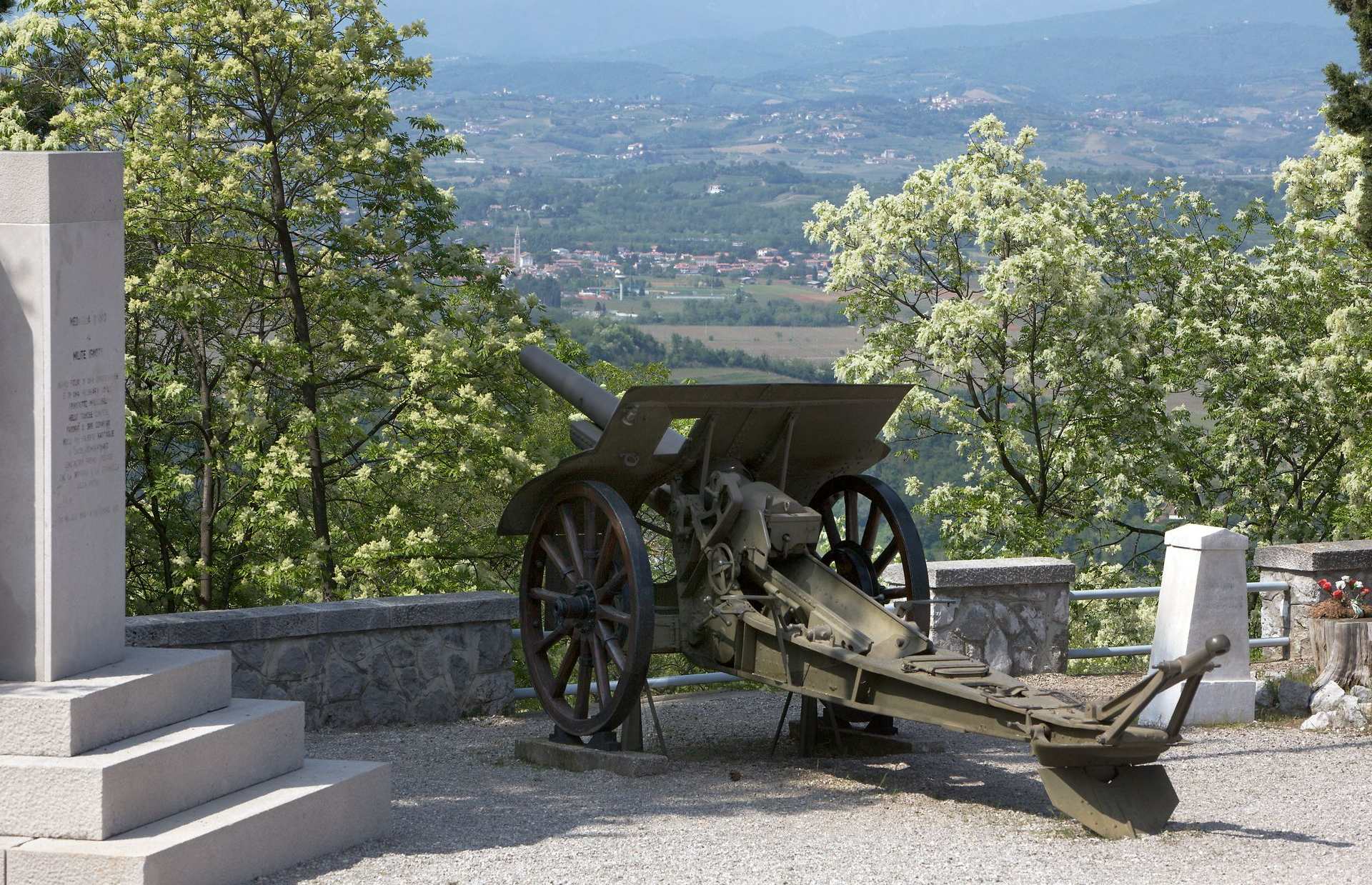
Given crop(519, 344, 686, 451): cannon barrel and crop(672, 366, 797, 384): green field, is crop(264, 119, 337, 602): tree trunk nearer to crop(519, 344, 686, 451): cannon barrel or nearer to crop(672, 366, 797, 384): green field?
crop(519, 344, 686, 451): cannon barrel

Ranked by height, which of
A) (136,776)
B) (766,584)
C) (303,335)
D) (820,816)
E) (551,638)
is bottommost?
(820,816)

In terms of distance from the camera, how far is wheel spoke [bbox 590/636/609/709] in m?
7.69

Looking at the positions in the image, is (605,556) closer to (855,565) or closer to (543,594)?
(543,594)

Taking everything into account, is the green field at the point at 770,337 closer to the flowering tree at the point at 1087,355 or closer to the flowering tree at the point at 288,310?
the flowering tree at the point at 1087,355

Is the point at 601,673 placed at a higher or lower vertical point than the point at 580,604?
lower

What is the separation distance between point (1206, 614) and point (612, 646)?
351 cm

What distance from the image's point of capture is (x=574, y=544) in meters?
7.99

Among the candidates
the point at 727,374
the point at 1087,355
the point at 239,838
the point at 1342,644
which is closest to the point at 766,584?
the point at 239,838

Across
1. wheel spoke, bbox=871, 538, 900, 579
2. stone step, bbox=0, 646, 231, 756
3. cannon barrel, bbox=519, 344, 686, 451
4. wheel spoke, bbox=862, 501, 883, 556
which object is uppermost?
cannon barrel, bbox=519, 344, 686, 451

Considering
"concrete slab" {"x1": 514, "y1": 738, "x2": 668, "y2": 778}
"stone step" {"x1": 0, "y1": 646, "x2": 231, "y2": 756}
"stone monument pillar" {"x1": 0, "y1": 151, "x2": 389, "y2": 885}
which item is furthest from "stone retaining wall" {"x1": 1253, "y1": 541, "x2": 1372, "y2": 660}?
"stone step" {"x1": 0, "y1": 646, "x2": 231, "y2": 756}

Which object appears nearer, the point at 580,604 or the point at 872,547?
the point at 580,604

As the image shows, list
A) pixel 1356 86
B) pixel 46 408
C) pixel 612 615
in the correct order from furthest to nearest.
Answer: pixel 1356 86 → pixel 612 615 → pixel 46 408

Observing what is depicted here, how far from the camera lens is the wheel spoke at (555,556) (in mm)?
8086

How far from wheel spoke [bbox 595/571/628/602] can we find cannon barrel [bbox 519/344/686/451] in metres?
0.79
